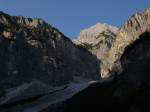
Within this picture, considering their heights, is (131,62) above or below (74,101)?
above

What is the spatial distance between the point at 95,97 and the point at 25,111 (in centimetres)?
1092

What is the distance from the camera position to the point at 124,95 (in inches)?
1171

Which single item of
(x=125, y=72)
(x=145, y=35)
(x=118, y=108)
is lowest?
(x=118, y=108)

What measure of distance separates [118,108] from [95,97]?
319 cm

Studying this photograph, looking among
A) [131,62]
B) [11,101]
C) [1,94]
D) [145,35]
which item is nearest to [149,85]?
[131,62]

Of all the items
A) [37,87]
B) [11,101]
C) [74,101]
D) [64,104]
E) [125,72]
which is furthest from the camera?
[37,87]

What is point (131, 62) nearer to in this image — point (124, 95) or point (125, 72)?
point (125, 72)

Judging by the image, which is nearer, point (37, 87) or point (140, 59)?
point (140, 59)

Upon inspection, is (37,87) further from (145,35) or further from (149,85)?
(149,85)

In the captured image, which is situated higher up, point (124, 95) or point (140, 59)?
point (140, 59)

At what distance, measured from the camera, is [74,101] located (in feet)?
109

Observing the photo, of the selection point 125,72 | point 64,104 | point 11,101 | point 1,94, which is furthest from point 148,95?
point 1,94

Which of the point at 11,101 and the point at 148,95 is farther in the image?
the point at 11,101

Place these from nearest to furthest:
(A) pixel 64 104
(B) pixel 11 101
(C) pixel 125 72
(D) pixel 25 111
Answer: (C) pixel 125 72 → (A) pixel 64 104 → (D) pixel 25 111 → (B) pixel 11 101
